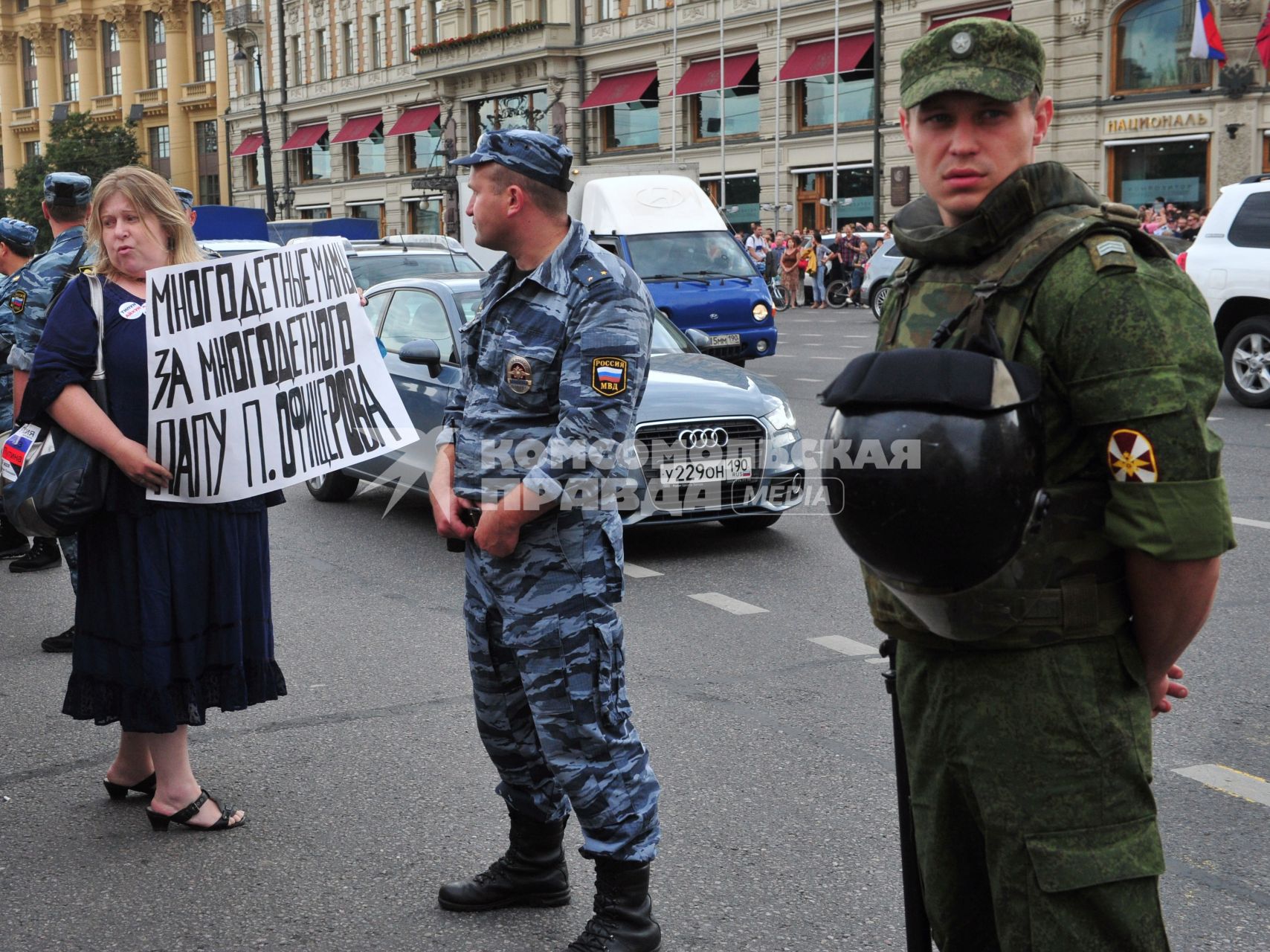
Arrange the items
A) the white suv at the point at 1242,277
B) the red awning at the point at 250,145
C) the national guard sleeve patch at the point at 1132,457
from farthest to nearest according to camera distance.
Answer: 1. the red awning at the point at 250,145
2. the white suv at the point at 1242,277
3. the national guard sleeve patch at the point at 1132,457

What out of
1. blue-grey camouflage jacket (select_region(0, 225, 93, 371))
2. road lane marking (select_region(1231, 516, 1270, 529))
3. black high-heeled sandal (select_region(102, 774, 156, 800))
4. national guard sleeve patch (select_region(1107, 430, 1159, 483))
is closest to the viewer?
national guard sleeve patch (select_region(1107, 430, 1159, 483))

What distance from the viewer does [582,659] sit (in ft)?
10.7

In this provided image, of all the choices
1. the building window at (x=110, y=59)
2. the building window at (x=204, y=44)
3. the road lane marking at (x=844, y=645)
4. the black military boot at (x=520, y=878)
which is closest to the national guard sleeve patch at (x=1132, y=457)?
the black military boot at (x=520, y=878)

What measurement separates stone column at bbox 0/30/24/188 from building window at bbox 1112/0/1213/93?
254 feet

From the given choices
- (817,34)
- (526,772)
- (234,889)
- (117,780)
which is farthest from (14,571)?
(817,34)

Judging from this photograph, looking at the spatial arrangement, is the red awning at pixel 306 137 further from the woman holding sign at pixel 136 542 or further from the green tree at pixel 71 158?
the woman holding sign at pixel 136 542

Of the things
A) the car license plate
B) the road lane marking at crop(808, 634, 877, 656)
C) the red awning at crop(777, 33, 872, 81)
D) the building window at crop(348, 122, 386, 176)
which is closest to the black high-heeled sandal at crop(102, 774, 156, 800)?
the road lane marking at crop(808, 634, 877, 656)

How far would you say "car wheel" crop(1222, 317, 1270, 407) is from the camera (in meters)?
12.9

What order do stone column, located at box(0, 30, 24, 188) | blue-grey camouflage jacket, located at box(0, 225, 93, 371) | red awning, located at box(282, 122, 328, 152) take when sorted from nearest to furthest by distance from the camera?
blue-grey camouflage jacket, located at box(0, 225, 93, 371), red awning, located at box(282, 122, 328, 152), stone column, located at box(0, 30, 24, 188)

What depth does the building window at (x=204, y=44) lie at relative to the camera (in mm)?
78375

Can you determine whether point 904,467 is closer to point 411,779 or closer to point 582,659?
point 582,659

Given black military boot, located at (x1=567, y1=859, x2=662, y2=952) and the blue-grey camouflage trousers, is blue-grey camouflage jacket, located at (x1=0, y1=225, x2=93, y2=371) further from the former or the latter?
black military boot, located at (x1=567, y1=859, x2=662, y2=952)

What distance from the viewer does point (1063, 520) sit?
2.00m

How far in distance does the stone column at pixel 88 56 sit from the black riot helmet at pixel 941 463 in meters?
92.8
